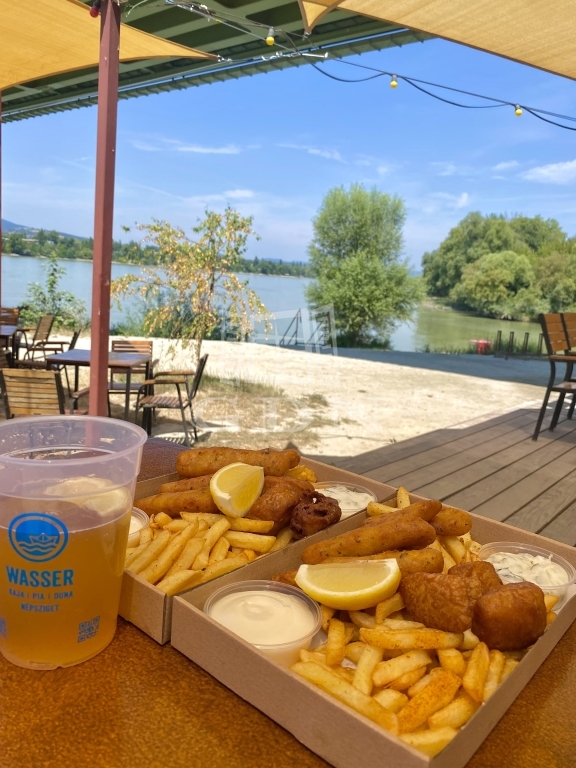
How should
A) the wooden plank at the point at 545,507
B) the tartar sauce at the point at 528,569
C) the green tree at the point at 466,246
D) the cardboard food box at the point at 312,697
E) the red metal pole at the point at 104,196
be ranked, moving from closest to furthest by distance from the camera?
1. the cardboard food box at the point at 312,697
2. the tartar sauce at the point at 528,569
3. the red metal pole at the point at 104,196
4. the wooden plank at the point at 545,507
5. the green tree at the point at 466,246

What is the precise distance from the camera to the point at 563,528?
380 cm

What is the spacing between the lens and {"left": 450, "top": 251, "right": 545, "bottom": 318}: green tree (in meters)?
23.4

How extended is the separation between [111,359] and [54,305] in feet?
31.9

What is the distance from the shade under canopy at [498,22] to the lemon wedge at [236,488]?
10.6 feet

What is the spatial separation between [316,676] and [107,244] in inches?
138

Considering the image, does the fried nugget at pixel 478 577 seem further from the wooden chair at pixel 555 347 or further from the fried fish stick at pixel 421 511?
the wooden chair at pixel 555 347

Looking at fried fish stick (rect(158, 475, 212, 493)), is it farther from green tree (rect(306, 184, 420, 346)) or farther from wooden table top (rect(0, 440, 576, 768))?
green tree (rect(306, 184, 420, 346))

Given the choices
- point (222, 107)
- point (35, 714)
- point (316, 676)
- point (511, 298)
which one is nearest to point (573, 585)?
point (316, 676)

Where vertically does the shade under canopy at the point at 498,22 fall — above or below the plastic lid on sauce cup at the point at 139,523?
above

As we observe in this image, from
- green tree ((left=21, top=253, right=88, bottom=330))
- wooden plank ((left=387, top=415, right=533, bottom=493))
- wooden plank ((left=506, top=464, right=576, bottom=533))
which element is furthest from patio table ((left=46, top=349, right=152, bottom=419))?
green tree ((left=21, top=253, right=88, bottom=330))

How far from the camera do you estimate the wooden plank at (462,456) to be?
4.68m

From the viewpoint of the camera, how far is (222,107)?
24375mm

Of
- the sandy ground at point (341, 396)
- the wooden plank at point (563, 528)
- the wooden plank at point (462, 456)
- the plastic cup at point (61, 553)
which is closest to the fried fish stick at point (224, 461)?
the plastic cup at point (61, 553)

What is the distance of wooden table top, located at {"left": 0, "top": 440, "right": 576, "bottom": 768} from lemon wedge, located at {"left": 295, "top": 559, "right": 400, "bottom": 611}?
0.18m
